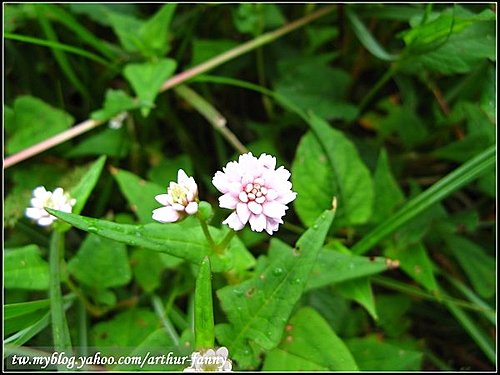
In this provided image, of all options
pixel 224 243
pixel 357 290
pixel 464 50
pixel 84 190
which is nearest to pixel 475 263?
pixel 357 290

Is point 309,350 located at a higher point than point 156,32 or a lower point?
lower

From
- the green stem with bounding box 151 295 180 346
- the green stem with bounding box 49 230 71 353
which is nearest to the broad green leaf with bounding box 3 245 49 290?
the green stem with bounding box 49 230 71 353

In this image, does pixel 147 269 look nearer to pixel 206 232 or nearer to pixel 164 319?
pixel 164 319

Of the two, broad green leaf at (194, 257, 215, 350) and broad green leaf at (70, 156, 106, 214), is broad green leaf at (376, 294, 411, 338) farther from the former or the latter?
broad green leaf at (70, 156, 106, 214)

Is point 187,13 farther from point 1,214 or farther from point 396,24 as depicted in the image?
point 1,214

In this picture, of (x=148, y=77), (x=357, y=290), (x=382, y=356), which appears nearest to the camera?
(x=357, y=290)

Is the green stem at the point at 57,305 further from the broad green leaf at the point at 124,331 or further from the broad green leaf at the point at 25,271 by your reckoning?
the broad green leaf at the point at 124,331

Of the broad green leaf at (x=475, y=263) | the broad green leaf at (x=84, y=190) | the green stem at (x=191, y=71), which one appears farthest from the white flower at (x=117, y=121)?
the broad green leaf at (x=475, y=263)
